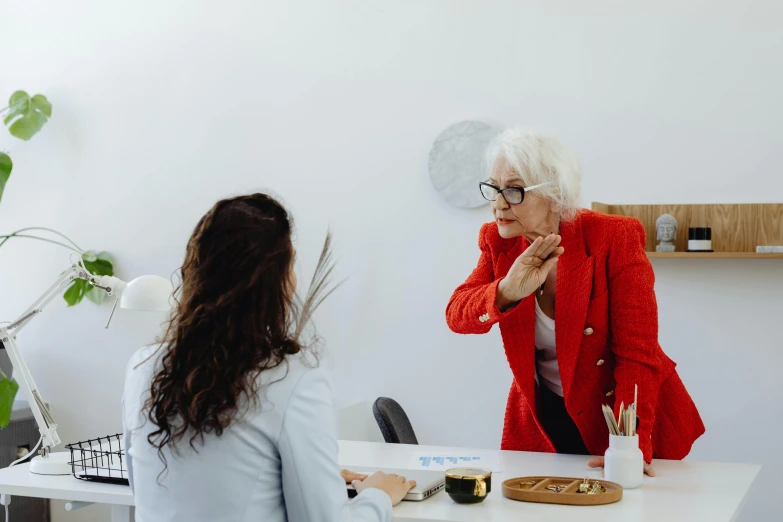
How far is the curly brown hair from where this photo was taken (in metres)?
1.29

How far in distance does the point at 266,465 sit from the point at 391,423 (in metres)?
1.25

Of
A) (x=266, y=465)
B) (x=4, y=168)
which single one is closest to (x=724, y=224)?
(x=266, y=465)

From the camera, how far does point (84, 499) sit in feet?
6.36

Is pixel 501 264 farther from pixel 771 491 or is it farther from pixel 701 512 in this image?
pixel 771 491

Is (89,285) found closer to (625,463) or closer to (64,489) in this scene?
(64,489)

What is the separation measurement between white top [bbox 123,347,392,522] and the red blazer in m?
0.80

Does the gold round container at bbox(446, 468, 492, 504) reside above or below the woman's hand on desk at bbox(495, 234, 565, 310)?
below

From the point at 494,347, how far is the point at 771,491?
116cm

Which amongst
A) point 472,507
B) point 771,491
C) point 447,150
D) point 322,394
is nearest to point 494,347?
point 447,150

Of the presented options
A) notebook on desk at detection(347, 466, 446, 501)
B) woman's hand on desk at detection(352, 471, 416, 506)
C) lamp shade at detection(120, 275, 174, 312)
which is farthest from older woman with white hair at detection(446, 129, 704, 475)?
lamp shade at detection(120, 275, 174, 312)

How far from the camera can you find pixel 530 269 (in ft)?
6.58

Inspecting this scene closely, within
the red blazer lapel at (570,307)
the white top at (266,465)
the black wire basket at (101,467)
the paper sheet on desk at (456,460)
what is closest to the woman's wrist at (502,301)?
the red blazer lapel at (570,307)

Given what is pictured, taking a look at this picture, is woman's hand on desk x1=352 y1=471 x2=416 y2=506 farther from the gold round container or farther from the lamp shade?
the lamp shade

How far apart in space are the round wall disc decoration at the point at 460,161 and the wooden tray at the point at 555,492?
193 cm
